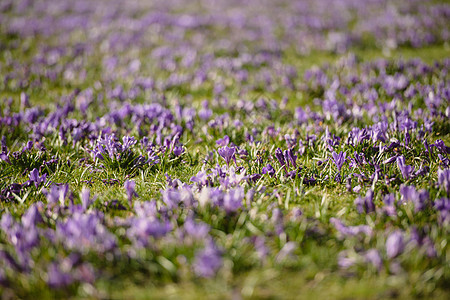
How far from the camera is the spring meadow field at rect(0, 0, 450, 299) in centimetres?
210

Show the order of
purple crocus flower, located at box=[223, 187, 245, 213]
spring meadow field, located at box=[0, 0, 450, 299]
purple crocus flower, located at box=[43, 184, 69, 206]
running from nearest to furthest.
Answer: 1. spring meadow field, located at box=[0, 0, 450, 299]
2. purple crocus flower, located at box=[223, 187, 245, 213]
3. purple crocus flower, located at box=[43, 184, 69, 206]

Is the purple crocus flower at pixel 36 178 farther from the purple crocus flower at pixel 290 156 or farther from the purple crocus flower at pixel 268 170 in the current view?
the purple crocus flower at pixel 290 156

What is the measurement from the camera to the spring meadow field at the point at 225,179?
210 cm

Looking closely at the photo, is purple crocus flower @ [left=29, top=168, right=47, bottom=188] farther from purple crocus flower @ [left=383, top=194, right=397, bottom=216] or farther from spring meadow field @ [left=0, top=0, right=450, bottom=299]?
purple crocus flower @ [left=383, top=194, right=397, bottom=216]

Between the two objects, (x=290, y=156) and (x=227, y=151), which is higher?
(x=227, y=151)

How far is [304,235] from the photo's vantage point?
8.11 feet

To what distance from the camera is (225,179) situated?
2.92 metres

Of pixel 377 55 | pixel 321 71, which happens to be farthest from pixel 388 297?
pixel 377 55

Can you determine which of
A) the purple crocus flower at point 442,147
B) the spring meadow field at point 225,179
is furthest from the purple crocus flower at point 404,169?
the purple crocus flower at point 442,147

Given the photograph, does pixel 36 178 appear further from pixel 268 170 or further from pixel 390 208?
pixel 390 208

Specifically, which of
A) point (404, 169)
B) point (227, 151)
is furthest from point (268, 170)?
point (404, 169)

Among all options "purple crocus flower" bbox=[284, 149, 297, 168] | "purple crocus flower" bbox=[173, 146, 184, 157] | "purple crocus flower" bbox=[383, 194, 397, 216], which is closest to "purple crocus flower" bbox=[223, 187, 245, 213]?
"purple crocus flower" bbox=[284, 149, 297, 168]

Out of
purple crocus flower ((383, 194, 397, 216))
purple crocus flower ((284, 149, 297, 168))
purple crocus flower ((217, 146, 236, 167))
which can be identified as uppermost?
purple crocus flower ((217, 146, 236, 167))

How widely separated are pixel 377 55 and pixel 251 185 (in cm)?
682
